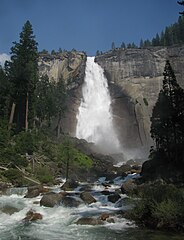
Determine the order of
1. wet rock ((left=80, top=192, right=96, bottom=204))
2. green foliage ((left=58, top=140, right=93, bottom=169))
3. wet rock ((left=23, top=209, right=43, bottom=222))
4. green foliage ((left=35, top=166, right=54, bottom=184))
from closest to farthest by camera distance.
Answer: wet rock ((left=23, top=209, right=43, bottom=222)) → wet rock ((left=80, top=192, right=96, bottom=204)) → green foliage ((left=35, top=166, right=54, bottom=184)) → green foliage ((left=58, top=140, right=93, bottom=169))

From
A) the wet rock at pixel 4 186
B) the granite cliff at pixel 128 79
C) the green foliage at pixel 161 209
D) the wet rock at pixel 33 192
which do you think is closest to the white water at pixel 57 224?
the green foliage at pixel 161 209

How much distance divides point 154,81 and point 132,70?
23.6 ft

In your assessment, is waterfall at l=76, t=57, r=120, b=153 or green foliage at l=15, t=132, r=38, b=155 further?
waterfall at l=76, t=57, r=120, b=153

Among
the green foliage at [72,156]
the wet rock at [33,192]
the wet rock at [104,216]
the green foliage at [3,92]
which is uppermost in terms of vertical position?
the green foliage at [3,92]

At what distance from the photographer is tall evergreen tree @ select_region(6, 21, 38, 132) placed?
4159 centimetres

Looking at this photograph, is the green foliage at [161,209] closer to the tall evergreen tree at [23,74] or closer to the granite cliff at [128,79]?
the tall evergreen tree at [23,74]

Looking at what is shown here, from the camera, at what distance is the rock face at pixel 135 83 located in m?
73.1

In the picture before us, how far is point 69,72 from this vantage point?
80.3 meters

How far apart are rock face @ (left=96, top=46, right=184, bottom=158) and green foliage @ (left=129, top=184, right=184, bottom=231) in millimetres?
56719

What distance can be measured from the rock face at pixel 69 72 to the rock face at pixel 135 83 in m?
7.17

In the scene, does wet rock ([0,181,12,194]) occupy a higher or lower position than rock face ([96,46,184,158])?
lower

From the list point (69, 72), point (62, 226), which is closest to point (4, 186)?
point (62, 226)

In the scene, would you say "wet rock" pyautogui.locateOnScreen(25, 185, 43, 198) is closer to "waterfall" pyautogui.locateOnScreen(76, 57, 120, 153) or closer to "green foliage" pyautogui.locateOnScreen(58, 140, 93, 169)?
"green foliage" pyautogui.locateOnScreen(58, 140, 93, 169)

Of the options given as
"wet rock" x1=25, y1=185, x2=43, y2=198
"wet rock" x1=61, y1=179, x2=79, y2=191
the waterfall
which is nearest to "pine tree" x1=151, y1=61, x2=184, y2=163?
"wet rock" x1=61, y1=179, x2=79, y2=191
